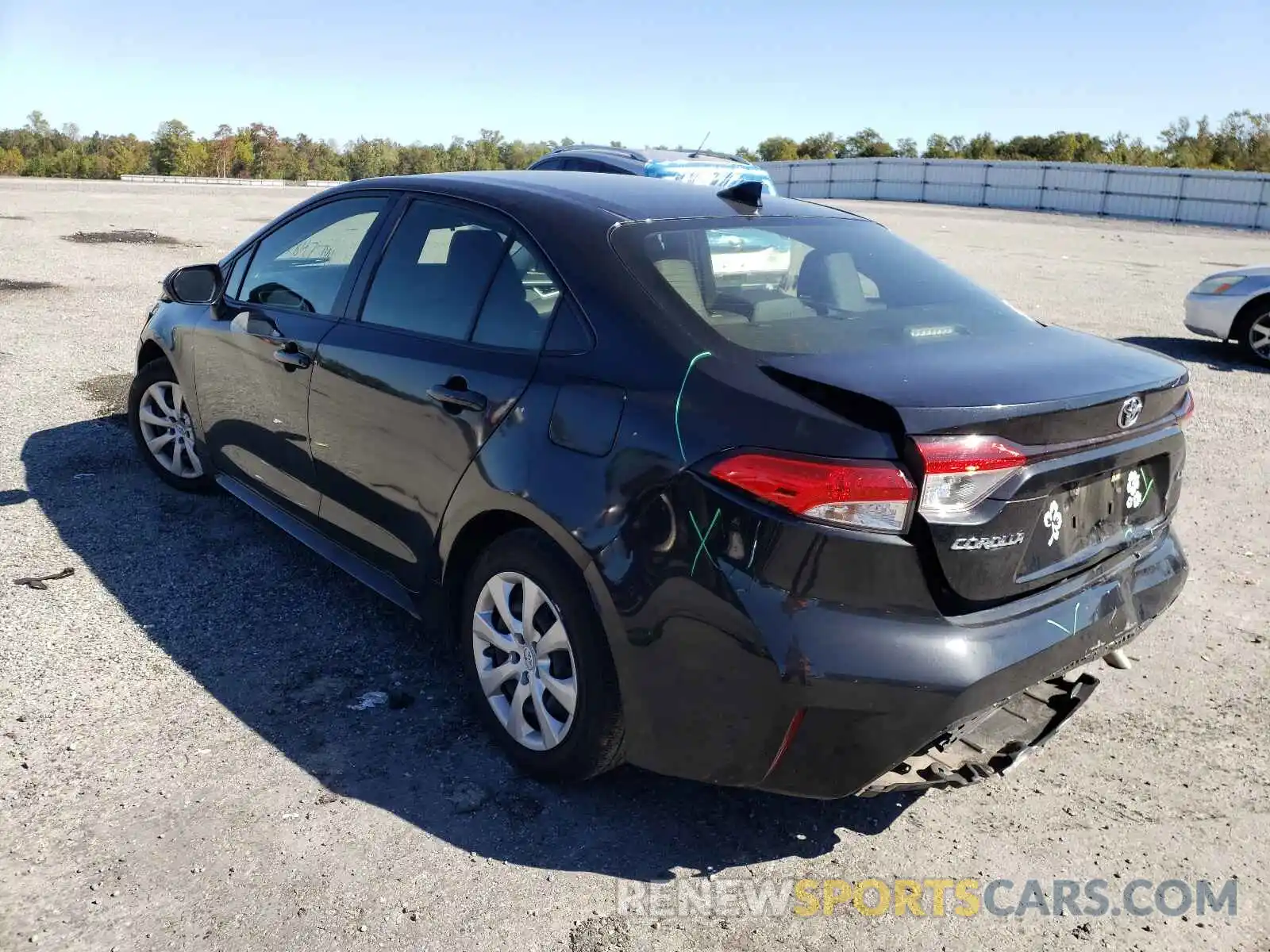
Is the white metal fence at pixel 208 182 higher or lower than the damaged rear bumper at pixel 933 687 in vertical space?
higher

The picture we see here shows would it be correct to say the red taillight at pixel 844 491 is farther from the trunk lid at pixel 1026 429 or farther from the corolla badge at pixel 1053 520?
the corolla badge at pixel 1053 520

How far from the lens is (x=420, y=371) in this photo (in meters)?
3.47

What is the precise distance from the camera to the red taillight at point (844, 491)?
8.10 feet

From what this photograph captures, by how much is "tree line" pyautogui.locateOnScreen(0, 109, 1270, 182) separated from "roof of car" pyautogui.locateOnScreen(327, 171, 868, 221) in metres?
45.2

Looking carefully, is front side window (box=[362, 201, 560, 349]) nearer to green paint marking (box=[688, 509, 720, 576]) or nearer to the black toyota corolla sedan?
the black toyota corolla sedan

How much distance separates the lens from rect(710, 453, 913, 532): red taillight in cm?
247

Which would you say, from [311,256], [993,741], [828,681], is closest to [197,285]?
[311,256]

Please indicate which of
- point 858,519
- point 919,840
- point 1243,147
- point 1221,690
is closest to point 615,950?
point 919,840

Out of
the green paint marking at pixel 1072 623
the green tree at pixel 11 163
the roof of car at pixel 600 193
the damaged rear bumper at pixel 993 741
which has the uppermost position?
the green tree at pixel 11 163

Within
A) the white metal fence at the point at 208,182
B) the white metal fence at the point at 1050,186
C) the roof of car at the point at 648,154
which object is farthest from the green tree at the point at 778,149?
the roof of car at the point at 648,154

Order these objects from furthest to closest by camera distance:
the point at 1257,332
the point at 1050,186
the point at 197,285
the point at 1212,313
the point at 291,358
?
the point at 1050,186 < the point at 1212,313 < the point at 1257,332 < the point at 197,285 < the point at 291,358

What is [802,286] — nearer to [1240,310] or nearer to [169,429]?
[169,429]

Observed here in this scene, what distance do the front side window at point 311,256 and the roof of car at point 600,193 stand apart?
0.58ft

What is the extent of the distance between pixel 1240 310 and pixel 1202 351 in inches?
33.4
